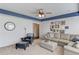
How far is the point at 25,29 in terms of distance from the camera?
365cm

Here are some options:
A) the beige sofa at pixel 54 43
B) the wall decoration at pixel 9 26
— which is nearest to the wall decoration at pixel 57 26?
the beige sofa at pixel 54 43

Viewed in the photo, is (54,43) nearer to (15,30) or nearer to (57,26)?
(57,26)

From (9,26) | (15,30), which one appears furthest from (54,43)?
(9,26)

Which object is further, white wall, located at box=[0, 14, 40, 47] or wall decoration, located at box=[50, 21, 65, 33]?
white wall, located at box=[0, 14, 40, 47]

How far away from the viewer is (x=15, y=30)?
3547 mm

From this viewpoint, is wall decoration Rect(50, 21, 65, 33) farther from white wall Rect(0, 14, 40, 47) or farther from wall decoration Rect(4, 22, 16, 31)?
wall decoration Rect(4, 22, 16, 31)

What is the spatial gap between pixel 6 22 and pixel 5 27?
8.3 inches

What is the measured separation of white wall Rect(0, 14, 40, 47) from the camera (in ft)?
10.1

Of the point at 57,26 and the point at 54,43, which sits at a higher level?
the point at 57,26

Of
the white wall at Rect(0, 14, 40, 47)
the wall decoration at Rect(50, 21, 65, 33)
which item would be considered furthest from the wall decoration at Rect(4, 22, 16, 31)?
the wall decoration at Rect(50, 21, 65, 33)

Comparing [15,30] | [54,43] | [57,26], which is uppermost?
[57,26]

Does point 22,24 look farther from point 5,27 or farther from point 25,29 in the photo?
point 5,27

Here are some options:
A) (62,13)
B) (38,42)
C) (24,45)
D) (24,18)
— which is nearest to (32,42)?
(38,42)

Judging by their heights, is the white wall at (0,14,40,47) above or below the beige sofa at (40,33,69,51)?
above
